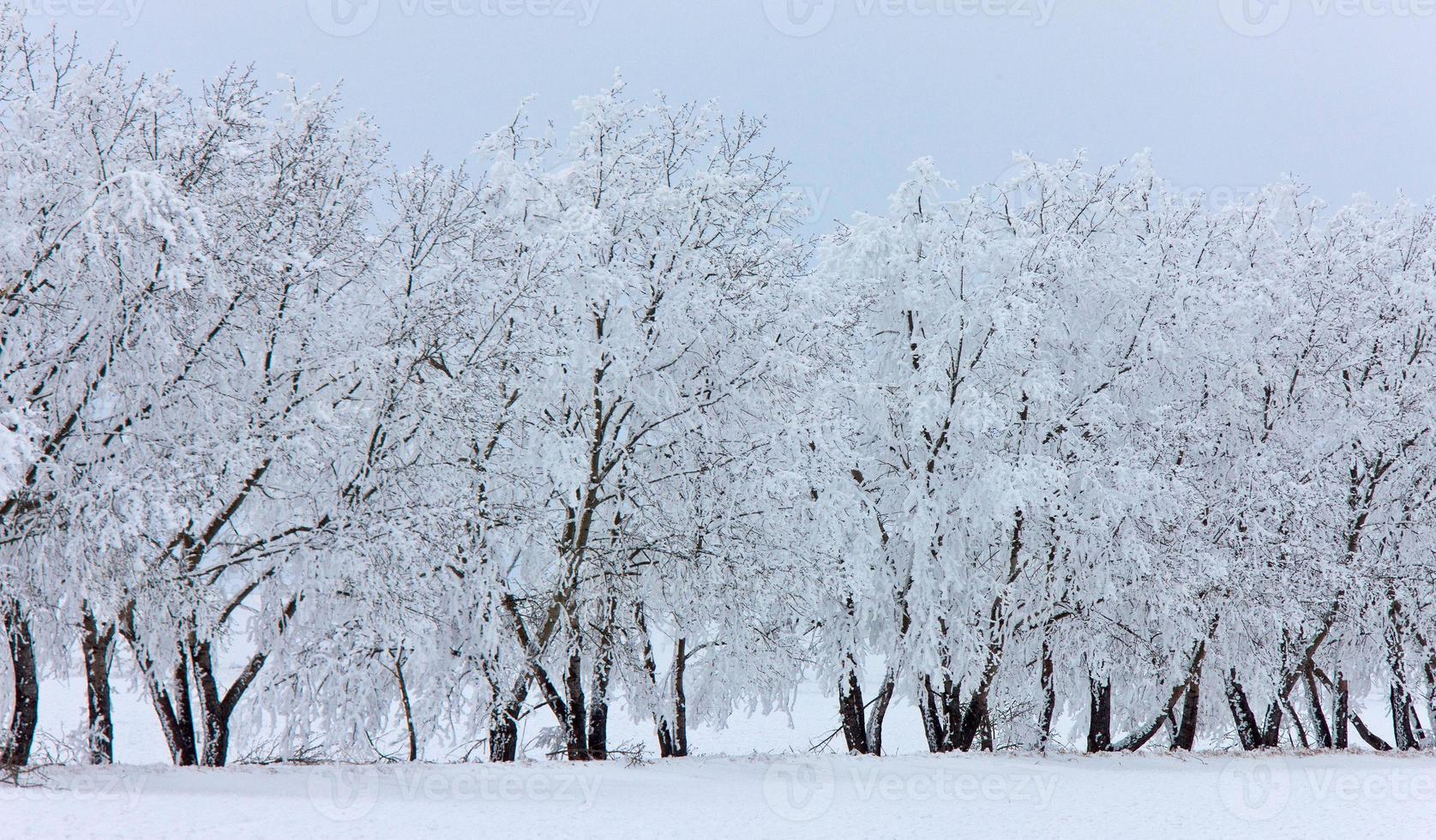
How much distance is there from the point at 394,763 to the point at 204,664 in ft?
8.81

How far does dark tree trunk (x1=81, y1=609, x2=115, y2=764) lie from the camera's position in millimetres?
11328

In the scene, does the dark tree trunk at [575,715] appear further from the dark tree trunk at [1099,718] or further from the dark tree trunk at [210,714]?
the dark tree trunk at [1099,718]

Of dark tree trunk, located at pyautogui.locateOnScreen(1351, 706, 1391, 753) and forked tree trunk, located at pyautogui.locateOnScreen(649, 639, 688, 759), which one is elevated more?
forked tree trunk, located at pyautogui.locateOnScreen(649, 639, 688, 759)

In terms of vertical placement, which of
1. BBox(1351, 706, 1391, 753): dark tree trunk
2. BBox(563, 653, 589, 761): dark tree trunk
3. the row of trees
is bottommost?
BBox(1351, 706, 1391, 753): dark tree trunk

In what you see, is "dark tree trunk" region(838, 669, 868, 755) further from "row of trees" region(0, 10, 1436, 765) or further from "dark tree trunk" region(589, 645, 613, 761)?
"dark tree trunk" region(589, 645, 613, 761)

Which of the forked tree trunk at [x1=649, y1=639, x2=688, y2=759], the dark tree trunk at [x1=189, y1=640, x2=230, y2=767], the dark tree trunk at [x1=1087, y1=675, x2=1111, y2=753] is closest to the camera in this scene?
the dark tree trunk at [x1=189, y1=640, x2=230, y2=767]

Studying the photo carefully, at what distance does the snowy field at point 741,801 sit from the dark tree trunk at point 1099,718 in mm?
2208

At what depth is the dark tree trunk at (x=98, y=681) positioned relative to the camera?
11.3 meters

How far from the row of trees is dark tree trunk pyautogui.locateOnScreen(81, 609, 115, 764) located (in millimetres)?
101

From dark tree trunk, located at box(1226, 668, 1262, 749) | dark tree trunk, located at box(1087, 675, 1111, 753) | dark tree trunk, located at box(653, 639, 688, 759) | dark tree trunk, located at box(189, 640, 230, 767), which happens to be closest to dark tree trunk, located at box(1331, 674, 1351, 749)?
dark tree trunk, located at box(1226, 668, 1262, 749)

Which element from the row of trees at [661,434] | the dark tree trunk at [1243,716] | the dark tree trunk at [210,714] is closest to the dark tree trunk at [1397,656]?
the row of trees at [661,434]

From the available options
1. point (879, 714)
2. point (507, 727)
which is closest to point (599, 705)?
point (507, 727)

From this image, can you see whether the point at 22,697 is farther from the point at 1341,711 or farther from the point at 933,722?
the point at 1341,711

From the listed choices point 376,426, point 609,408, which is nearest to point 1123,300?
point 609,408
